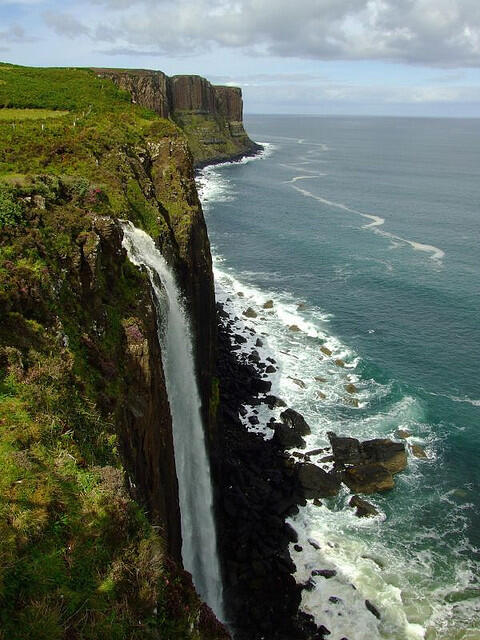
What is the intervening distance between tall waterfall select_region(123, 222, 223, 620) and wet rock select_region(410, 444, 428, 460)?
16146 mm

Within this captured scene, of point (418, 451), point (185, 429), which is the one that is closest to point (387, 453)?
point (418, 451)

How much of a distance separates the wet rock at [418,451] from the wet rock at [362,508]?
6375 mm

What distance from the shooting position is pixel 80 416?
1386 centimetres

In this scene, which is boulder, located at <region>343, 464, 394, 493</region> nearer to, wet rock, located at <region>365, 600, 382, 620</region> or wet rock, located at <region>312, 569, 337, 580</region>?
wet rock, located at <region>312, 569, 337, 580</region>

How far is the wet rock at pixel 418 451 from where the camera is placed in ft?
117

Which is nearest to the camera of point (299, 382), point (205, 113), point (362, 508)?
point (362, 508)

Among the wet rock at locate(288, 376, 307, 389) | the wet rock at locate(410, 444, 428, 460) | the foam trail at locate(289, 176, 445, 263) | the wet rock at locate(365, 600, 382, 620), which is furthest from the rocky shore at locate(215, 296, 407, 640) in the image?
the foam trail at locate(289, 176, 445, 263)

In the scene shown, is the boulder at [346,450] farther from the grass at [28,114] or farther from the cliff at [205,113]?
the cliff at [205,113]

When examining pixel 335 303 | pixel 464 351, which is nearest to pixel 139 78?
pixel 335 303

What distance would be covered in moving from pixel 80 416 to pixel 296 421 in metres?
26.0

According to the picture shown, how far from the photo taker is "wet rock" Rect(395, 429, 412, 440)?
37344 mm

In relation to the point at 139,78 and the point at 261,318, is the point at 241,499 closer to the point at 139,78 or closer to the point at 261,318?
the point at 261,318

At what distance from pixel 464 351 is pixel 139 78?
369 ft

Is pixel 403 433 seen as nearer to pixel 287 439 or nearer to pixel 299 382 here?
pixel 287 439
